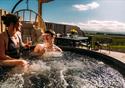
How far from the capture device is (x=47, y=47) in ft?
19.9

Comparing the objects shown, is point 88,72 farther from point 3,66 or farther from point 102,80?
point 3,66

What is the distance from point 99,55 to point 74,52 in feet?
2.93

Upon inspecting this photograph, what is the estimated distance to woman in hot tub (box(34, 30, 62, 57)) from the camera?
18.0ft

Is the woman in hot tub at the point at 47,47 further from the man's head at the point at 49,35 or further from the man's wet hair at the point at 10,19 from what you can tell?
the man's wet hair at the point at 10,19

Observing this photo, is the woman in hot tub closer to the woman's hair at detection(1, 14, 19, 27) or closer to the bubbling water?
the bubbling water

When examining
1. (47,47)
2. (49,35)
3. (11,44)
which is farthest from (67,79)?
(47,47)

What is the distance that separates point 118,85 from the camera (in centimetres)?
357

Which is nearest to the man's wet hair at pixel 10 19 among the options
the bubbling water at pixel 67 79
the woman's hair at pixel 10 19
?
the woman's hair at pixel 10 19

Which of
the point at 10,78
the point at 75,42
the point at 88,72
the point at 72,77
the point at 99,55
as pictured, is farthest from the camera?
the point at 75,42

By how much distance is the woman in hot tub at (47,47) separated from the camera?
5480 millimetres

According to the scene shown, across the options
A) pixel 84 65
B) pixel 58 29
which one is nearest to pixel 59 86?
pixel 84 65

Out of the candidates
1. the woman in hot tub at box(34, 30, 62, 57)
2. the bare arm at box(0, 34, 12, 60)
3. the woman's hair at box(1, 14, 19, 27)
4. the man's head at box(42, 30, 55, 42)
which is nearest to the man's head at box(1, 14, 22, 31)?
the woman's hair at box(1, 14, 19, 27)

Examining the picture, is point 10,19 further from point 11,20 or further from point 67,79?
point 67,79

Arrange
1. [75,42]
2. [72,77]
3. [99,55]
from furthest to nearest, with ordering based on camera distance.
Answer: [75,42] < [99,55] < [72,77]
